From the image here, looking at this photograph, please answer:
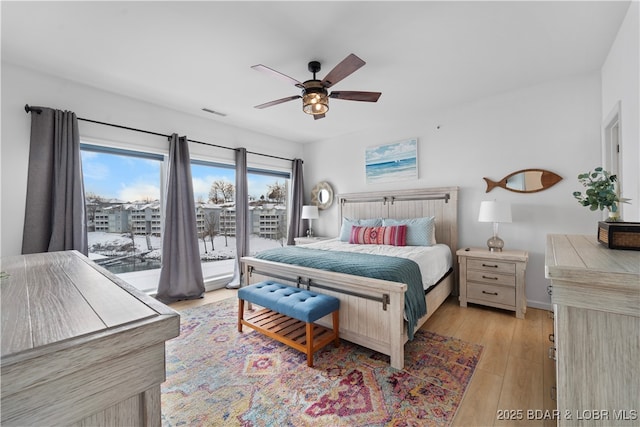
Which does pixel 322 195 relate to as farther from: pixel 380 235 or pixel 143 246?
pixel 143 246

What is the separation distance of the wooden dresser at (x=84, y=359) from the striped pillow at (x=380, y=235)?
3.14m

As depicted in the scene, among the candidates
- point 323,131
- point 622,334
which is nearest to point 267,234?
point 323,131

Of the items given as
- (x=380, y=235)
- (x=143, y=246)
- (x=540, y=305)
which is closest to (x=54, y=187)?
(x=143, y=246)

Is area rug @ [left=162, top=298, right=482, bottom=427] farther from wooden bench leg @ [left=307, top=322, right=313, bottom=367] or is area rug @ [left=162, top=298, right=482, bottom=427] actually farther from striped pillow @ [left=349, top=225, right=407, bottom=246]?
striped pillow @ [left=349, top=225, right=407, bottom=246]

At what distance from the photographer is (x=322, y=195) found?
17.2 ft

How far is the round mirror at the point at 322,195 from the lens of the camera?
511 cm

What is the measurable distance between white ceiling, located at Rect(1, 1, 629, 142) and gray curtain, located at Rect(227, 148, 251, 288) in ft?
3.87

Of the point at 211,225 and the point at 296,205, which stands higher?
the point at 296,205

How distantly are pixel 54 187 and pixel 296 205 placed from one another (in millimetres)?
3392

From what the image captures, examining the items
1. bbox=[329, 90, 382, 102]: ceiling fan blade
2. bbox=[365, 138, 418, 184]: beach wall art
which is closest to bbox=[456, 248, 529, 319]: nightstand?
bbox=[365, 138, 418, 184]: beach wall art

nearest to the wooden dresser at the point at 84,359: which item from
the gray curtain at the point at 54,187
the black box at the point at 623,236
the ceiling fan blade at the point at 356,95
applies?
the black box at the point at 623,236

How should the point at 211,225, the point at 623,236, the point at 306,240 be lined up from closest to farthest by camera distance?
the point at 623,236 < the point at 211,225 < the point at 306,240

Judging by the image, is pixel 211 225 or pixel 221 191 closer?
pixel 211 225

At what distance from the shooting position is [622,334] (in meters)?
0.87
